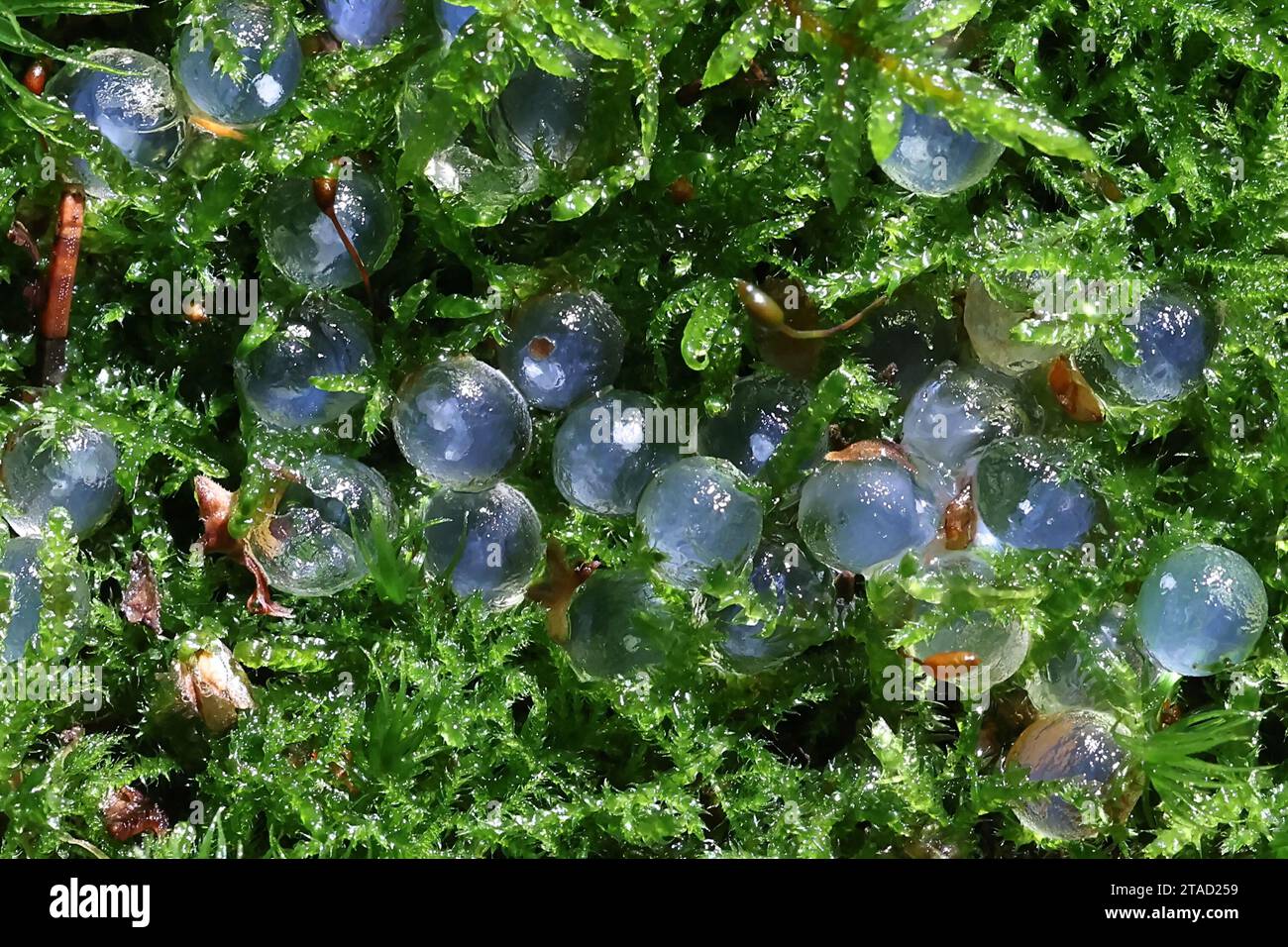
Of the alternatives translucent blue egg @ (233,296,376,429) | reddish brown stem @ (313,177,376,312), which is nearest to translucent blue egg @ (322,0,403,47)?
reddish brown stem @ (313,177,376,312)

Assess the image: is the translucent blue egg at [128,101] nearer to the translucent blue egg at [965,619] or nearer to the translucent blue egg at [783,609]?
the translucent blue egg at [783,609]

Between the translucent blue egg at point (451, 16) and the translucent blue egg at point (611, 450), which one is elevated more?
the translucent blue egg at point (451, 16)

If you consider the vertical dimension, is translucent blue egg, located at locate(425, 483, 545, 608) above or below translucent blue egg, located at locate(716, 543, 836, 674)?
above

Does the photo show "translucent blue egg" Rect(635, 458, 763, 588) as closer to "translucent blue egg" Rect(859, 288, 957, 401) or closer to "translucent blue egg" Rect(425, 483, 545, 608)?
"translucent blue egg" Rect(425, 483, 545, 608)

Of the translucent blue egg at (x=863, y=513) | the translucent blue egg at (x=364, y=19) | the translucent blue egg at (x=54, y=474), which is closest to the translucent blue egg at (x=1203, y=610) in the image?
the translucent blue egg at (x=863, y=513)
